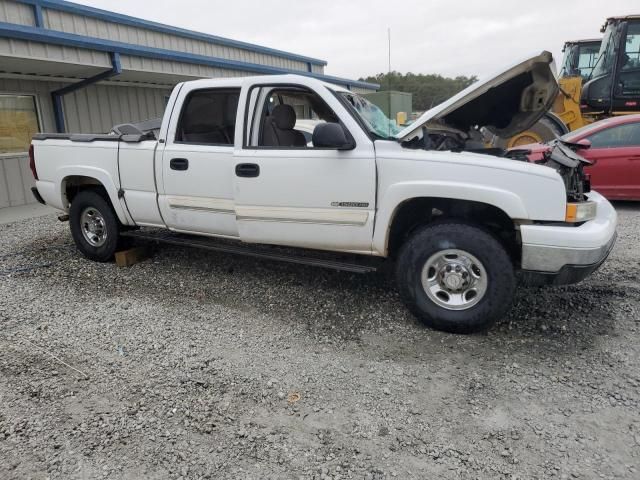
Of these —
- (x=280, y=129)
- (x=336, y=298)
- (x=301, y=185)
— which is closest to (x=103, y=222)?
(x=280, y=129)

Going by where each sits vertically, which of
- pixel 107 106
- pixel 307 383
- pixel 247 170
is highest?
pixel 107 106

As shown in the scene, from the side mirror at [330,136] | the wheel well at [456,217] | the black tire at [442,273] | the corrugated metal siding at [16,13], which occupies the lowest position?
the black tire at [442,273]

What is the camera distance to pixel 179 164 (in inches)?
186

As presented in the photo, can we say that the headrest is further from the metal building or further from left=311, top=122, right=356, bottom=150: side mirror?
the metal building

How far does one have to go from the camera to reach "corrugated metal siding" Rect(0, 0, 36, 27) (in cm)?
930

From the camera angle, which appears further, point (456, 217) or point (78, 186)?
point (78, 186)

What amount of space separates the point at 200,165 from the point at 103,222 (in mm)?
1773

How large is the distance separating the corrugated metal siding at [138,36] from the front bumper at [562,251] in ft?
35.3

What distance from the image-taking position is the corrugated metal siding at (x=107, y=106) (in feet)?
34.2

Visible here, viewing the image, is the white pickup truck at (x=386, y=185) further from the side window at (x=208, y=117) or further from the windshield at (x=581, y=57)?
the windshield at (x=581, y=57)

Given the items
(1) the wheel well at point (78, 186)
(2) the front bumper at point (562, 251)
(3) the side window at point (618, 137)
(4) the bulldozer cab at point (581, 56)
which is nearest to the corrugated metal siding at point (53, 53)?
(1) the wheel well at point (78, 186)

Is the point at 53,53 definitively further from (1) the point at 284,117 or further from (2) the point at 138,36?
(1) the point at 284,117

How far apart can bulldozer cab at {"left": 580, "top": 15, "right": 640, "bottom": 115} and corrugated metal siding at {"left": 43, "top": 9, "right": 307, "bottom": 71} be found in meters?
10.2

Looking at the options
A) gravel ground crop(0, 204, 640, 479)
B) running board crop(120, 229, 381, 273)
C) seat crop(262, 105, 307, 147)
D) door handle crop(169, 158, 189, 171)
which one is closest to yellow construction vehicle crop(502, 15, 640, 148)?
gravel ground crop(0, 204, 640, 479)
